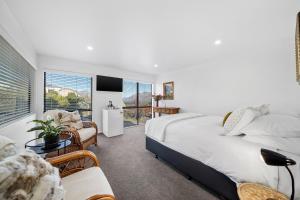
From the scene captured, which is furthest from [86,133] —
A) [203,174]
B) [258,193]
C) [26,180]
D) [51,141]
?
[258,193]

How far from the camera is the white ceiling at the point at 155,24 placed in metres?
1.55

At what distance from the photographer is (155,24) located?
195 cm

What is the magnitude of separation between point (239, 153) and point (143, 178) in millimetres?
1381

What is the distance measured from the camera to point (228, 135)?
1.66m

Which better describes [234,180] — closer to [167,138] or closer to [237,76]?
[167,138]

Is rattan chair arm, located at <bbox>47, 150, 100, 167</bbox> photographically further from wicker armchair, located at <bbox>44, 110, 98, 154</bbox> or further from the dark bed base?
the dark bed base

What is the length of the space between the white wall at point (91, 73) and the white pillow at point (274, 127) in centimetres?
402

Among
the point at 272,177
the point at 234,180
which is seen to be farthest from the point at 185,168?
the point at 272,177

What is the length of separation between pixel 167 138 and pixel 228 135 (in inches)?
37.1

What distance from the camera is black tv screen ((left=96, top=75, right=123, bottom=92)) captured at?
13.8 ft

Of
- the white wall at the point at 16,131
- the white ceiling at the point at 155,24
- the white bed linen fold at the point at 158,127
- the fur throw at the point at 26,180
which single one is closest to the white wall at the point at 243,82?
the white ceiling at the point at 155,24

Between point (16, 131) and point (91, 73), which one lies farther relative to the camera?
point (91, 73)

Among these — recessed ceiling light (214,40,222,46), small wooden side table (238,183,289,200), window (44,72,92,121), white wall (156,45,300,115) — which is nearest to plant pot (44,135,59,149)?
small wooden side table (238,183,289,200)

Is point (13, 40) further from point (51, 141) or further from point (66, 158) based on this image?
point (66, 158)
